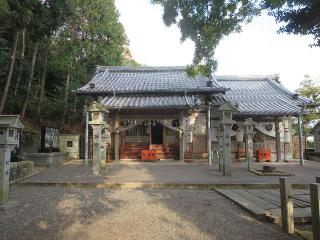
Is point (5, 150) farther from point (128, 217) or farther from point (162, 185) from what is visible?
point (162, 185)

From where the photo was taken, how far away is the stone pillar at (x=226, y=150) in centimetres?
1119

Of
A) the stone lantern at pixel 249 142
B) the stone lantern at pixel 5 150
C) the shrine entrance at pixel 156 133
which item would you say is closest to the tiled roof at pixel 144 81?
the shrine entrance at pixel 156 133

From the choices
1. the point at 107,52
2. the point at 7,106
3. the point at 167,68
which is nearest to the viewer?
the point at 7,106

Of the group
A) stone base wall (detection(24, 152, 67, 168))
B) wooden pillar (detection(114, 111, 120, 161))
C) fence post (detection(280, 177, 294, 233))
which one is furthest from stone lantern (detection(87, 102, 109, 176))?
fence post (detection(280, 177, 294, 233))

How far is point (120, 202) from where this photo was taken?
7.45 m

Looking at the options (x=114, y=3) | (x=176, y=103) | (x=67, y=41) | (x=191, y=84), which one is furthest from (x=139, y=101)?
(x=114, y=3)

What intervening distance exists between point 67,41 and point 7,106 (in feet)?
25.8

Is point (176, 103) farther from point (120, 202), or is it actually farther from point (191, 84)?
point (120, 202)

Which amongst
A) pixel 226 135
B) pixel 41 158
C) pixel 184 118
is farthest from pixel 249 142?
pixel 41 158

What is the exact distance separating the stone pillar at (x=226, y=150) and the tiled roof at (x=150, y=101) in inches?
191

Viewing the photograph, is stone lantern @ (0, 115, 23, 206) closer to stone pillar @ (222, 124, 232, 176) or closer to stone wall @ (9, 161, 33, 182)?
stone wall @ (9, 161, 33, 182)

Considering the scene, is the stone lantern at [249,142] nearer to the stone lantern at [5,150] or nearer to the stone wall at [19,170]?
the stone wall at [19,170]

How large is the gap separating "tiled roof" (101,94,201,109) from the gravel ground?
8298mm

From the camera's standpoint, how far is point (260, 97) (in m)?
20.4
